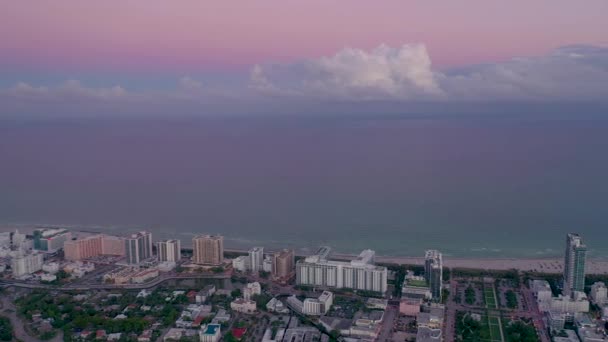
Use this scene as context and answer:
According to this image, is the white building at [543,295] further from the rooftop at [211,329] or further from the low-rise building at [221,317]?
the rooftop at [211,329]

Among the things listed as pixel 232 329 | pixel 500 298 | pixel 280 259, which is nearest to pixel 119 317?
pixel 232 329

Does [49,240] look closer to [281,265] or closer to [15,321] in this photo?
[15,321]

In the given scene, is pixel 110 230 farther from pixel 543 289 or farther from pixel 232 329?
pixel 543 289

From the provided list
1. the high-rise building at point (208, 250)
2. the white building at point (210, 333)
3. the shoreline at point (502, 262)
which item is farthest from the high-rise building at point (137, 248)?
the white building at point (210, 333)

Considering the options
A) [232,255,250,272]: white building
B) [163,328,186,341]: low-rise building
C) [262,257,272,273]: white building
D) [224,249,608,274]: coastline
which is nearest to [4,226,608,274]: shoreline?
[224,249,608,274]: coastline

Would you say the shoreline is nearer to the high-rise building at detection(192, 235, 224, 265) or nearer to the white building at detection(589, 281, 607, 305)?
the white building at detection(589, 281, 607, 305)

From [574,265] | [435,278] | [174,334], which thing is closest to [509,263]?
[574,265]
